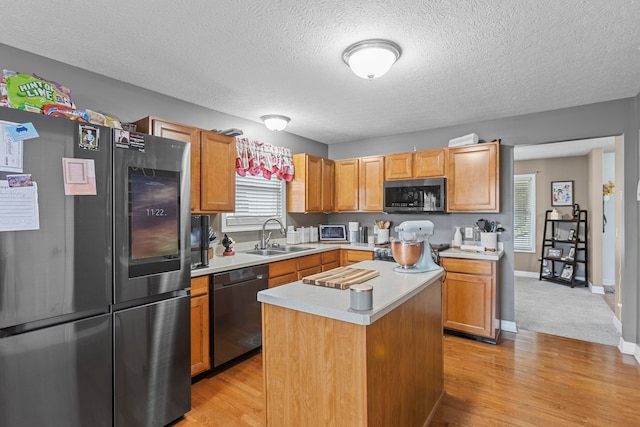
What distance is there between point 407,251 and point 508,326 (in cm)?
256

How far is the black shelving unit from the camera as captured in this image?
5.91 m

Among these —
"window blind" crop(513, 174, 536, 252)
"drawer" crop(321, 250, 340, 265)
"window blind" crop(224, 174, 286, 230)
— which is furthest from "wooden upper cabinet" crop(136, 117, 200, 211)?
"window blind" crop(513, 174, 536, 252)

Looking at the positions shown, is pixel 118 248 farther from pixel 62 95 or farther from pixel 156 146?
pixel 62 95

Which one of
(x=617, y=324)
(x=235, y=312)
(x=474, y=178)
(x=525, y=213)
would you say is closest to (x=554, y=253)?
(x=525, y=213)

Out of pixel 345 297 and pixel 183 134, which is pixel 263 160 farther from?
pixel 345 297

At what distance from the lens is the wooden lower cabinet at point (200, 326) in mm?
2639

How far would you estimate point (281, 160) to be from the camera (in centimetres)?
425

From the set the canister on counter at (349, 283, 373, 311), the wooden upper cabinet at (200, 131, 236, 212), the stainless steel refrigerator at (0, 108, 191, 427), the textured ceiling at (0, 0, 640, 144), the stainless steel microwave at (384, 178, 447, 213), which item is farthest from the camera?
the stainless steel microwave at (384, 178, 447, 213)

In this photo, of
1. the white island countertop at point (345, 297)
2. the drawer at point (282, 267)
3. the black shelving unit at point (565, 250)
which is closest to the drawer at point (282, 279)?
the drawer at point (282, 267)

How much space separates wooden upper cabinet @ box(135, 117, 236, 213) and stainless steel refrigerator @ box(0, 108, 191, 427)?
70cm

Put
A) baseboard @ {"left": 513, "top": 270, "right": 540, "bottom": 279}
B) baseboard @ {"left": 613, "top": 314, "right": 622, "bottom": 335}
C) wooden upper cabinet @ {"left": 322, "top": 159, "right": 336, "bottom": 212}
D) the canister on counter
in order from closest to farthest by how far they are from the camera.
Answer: the canister on counter, baseboard @ {"left": 613, "top": 314, "right": 622, "bottom": 335}, wooden upper cabinet @ {"left": 322, "top": 159, "right": 336, "bottom": 212}, baseboard @ {"left": 513, "top": 270, "right": 540, "bottom": 279}

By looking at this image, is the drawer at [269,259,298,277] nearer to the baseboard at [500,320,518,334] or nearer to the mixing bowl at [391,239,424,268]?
the mixing bowl at [391,239,424,268]

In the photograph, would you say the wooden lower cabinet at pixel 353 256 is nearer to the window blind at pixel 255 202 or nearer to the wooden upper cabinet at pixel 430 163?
the window blind at pixel 255 202

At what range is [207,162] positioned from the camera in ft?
10.0
